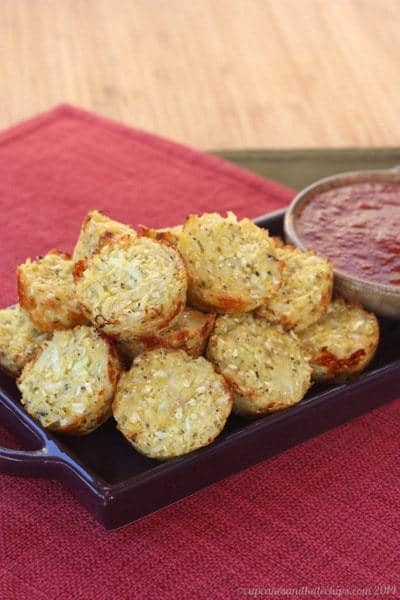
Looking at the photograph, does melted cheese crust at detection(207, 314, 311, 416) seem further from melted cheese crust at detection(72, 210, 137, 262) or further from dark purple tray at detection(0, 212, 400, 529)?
melted cheese crust at detection(72, 210, 137, 262)

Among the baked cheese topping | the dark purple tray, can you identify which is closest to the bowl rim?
the dark purple tray

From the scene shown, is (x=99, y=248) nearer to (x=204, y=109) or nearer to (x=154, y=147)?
(x=154, y=147)

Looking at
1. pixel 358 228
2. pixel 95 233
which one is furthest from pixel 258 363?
pixel 358 228

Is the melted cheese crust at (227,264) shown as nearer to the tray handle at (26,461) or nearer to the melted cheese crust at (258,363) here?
the melted cheese crust at (258,363)

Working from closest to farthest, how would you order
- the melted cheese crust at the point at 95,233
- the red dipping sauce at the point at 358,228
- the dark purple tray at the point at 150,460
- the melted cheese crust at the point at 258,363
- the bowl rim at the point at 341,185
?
the dark purple tray at the point at 150,460
the melted cheese crust at the point at 258,363
the melted cheese crust at the point at 95,233
the bowl rim at the point at 341,185
the red dipping sauce at the point at 358,228

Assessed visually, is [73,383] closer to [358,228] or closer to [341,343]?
[341,343]

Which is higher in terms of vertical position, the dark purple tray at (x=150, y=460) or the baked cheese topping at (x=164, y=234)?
the baked cheese topping at (x=164, y=234)

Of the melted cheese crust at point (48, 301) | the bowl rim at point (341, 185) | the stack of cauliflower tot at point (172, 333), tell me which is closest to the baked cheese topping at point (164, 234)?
the stack of cauliflower tot at point (172, 333)
